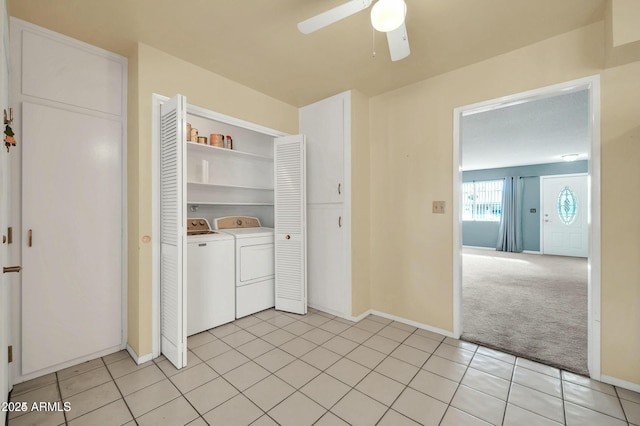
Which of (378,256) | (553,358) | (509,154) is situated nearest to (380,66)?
(378,256)

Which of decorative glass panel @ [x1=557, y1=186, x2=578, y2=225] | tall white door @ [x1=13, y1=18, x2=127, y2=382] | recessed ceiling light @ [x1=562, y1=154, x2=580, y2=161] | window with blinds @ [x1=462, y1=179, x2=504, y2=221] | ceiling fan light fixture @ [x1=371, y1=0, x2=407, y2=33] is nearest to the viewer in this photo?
ceiling fan light fixture @ [x1=371, y1=0, x2=407, y2=33]

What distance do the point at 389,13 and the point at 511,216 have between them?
8.28 metres

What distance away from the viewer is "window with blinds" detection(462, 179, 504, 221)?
8.16m

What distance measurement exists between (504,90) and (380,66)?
1085 mm

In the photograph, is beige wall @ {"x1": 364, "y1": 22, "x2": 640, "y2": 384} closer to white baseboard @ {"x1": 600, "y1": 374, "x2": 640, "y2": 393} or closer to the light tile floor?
white baseboard @ {"x1": 600, "y1": 374, "x2": 640, "y2": 393}

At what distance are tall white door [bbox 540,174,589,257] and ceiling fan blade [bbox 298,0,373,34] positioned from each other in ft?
27.3

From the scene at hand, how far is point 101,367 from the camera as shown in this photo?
6.79 ft

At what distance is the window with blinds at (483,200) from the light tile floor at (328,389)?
23.4 ft

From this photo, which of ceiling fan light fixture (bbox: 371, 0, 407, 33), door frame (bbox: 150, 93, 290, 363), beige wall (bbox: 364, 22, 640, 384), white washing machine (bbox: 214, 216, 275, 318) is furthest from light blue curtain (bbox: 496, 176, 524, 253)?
door frame (bbox: 150, 93, 290, 363)

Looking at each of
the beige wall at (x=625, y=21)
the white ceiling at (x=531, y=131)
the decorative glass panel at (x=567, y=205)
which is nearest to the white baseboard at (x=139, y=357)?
the beige wall at (x=625, y=21)

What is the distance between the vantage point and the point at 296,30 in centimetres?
201

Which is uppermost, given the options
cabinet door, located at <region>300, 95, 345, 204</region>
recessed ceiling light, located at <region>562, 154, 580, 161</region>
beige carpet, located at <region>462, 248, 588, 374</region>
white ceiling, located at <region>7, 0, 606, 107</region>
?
white ceiling, located at <region>7, 0, 606, 107</region>

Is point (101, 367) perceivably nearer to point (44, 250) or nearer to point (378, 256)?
point (44, 250)

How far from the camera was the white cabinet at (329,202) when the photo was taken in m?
2.98
